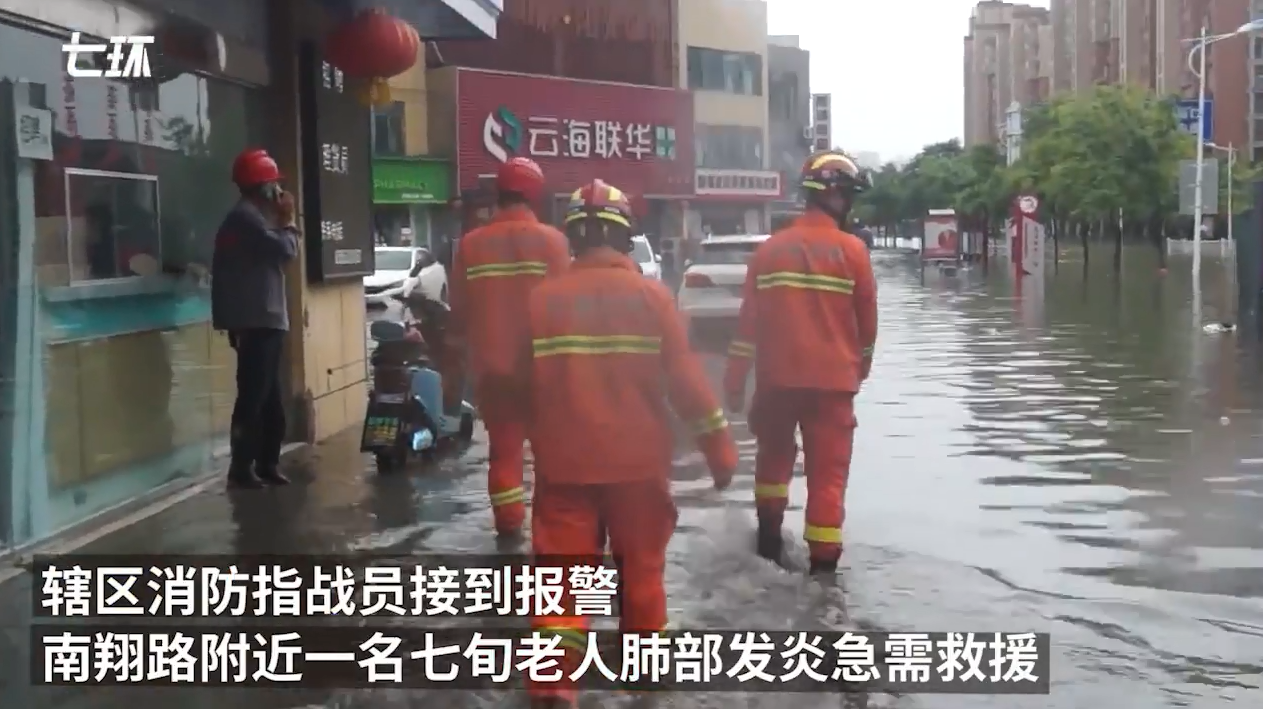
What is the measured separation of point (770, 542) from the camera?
7.21m

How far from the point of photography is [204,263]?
9242mm

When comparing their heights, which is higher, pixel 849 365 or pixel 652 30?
pixel 652 30

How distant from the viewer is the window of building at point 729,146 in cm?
5519

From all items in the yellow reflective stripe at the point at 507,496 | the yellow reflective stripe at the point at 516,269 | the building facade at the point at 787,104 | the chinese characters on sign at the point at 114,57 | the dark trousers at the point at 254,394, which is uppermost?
the building facade at the point at 787,104

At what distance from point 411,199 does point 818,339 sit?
3350 cm

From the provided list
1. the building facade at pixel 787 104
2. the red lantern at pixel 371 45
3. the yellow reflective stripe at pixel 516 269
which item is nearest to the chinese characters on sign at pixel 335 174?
the red lantern at pixel 371 45

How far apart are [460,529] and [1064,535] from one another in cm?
298

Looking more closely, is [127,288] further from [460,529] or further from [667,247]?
[667,247]

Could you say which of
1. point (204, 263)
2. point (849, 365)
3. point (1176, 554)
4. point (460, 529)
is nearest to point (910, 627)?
point (849, 365)

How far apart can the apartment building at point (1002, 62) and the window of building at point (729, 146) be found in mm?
57188

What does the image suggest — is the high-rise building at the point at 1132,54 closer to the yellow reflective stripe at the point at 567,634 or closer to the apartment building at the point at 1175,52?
the apartment building at the point at 1175,52

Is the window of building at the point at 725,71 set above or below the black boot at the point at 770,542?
above

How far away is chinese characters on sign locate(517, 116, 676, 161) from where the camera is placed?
139ft

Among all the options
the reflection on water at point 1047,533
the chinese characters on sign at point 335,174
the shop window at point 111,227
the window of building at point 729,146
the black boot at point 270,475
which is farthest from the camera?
the window of building at point 729,146
